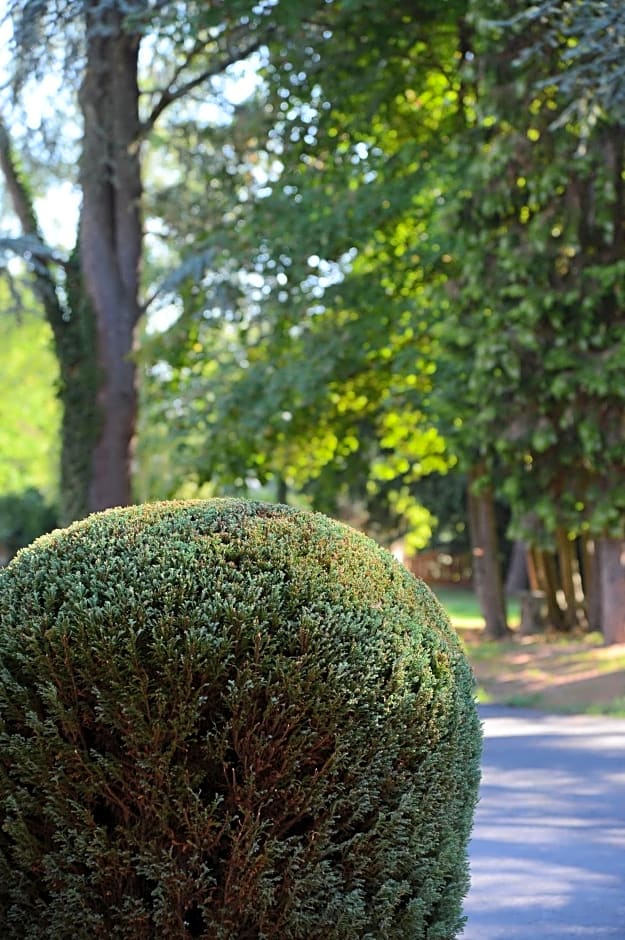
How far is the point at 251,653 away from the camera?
147 inches

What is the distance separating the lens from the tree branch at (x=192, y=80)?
20953 mm

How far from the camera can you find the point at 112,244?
71.1 feet

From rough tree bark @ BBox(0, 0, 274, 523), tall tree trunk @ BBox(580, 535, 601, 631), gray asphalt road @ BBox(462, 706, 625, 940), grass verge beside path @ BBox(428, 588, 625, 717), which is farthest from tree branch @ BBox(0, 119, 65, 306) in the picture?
gray asphalt road @ BBox(462, 706, 625, 940)

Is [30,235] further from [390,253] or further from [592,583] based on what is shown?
[592,583]

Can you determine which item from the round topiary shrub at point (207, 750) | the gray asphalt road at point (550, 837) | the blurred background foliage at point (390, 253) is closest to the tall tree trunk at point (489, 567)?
the blurred background foliage at point (390, 253)

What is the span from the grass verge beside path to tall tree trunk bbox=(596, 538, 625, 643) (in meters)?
0.24

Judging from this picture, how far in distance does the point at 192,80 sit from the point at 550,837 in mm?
17695

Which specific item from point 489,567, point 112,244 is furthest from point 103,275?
point 489,567

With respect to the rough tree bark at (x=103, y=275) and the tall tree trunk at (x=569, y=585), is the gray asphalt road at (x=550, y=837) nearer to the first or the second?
the tall tree trunk at (x=569, y=585)

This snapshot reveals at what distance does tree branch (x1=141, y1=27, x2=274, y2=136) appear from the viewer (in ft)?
68.7

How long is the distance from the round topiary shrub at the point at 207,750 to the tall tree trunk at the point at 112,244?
17.4 metres

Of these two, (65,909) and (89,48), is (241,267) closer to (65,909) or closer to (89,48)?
(89,48)

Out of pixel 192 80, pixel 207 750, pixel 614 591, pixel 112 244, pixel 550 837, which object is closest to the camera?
pixel 207 750

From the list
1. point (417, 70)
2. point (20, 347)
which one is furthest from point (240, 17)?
point (20, 347)
